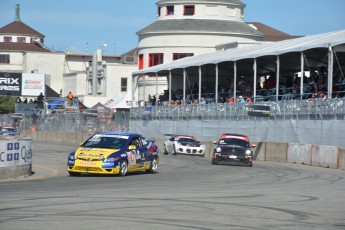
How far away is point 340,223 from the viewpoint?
1285 centimetres

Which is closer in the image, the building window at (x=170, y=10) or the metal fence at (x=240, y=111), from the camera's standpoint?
the metal fence at (x=240, y=111)

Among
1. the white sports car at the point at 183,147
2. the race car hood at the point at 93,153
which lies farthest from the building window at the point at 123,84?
the race car hood at the point at 93,153

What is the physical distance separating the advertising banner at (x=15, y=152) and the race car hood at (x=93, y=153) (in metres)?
1.48

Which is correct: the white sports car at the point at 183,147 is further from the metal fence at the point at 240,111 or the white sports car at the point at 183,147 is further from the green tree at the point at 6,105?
the green tree at the point at 6,105

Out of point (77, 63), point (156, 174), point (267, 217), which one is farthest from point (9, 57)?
point (267, 217)

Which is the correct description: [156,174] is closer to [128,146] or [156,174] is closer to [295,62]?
[128,146]

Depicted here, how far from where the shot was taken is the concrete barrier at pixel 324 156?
33.3m

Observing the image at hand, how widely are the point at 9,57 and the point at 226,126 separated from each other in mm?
77544

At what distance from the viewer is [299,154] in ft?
123

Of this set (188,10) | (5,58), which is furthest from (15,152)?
(5,58)

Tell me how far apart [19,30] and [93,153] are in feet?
388

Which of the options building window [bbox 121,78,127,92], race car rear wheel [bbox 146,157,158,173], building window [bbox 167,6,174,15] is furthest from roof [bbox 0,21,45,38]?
race car rear wheel [bbox 146,157,158,173]

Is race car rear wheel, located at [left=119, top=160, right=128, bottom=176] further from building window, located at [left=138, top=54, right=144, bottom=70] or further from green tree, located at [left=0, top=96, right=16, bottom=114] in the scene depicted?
green tree, located at [left=0, top=96, right=16, bottom=114]

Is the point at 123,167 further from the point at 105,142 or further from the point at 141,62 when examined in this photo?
the point at 141,62
